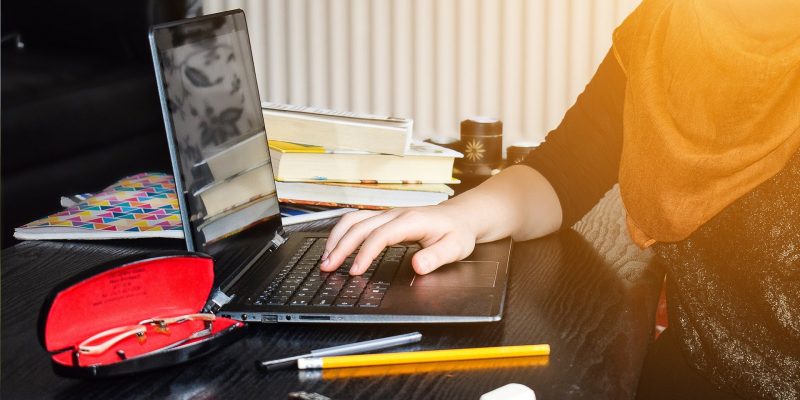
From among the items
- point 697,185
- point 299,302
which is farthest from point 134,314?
point 697,185

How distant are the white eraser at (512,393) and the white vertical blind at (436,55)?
6.33ft

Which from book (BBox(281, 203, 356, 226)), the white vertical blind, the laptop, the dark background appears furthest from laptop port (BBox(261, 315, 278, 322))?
the white vertical blind

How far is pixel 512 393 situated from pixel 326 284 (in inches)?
9.1

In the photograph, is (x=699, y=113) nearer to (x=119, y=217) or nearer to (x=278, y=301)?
(x=278, y=301)

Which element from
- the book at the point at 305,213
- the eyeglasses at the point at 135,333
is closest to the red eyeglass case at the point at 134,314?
the eyeglasses at the point at 135,333

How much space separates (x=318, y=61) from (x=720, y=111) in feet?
5.68

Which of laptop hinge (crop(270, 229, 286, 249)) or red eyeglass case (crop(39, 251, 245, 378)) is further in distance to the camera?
laptop hinge (crop(270, 229, 286, 249))

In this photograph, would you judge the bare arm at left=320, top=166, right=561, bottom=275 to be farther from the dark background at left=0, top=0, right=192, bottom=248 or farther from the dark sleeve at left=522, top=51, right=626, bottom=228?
the dark background at left=0, top=0, right=192, bottom=248

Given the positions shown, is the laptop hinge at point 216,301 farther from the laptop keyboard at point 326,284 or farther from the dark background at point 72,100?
the dark background at point 72,100

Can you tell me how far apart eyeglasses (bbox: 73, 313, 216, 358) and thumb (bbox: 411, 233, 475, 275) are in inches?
7.6

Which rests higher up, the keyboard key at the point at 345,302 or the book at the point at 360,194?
the keyboard key at the point at 345,302

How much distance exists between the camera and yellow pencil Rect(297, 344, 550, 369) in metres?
0.60

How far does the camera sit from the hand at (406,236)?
30.1 inches

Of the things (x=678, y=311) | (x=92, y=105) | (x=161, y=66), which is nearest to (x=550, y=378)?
(x=161, y=66)
